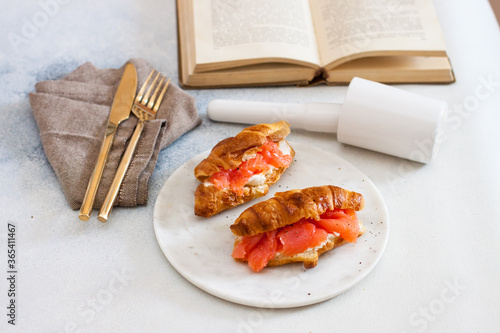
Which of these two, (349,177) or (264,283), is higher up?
(349,177)

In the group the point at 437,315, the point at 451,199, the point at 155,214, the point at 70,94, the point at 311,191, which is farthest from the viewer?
the point at 70,94

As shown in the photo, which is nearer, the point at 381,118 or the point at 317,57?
the point at 381,118

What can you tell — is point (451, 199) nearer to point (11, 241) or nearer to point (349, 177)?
point (349, 177)

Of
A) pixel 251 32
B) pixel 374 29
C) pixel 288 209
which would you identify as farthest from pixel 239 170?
pixel 374 29

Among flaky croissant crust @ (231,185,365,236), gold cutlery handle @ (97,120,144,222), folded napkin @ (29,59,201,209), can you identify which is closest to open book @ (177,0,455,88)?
folded napkin @ (29,59,201,209)

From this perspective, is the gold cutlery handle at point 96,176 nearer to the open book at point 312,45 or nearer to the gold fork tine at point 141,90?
the gold fork tine at point 141,90

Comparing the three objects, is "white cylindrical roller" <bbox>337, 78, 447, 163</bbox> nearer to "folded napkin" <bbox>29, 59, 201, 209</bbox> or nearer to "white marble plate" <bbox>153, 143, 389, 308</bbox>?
"white marble plate" <bbox>153, 143, 389, 308</bbox>

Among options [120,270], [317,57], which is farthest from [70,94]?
[317,57]
